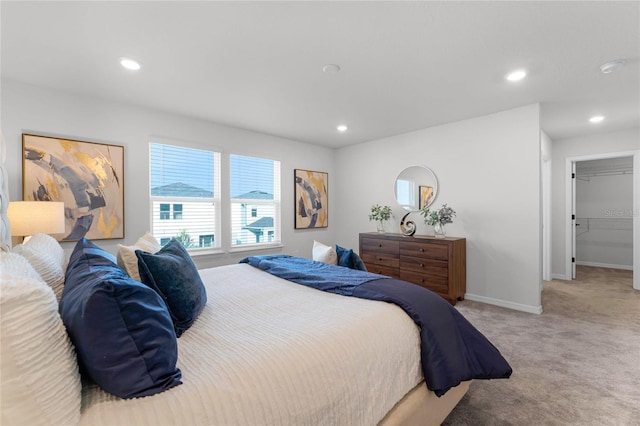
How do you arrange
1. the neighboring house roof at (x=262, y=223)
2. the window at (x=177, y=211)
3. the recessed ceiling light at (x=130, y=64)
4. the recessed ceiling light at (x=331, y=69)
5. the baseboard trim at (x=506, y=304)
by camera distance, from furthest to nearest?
the neighboring house roof at (x=262, y=223)
the window at (x=177, y=211)
the baseboard trim at (x=506, y=304)
the recessed ceiling light at (x=331, y=69)
the recessed ceiling light at (x=130, y=64)

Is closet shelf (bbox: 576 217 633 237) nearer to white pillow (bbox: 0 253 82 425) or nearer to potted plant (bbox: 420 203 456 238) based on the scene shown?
potted plant (bbox: 420 203 456 238)

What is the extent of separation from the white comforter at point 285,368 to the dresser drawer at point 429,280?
245 cm

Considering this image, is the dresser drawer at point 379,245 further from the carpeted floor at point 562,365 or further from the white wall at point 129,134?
the white wall at point 129,134

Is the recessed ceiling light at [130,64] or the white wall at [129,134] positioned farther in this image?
the white wall at [129,134]

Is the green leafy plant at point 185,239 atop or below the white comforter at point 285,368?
atop

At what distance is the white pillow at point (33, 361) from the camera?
62 cm

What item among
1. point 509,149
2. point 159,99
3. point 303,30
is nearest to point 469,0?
point 303,30

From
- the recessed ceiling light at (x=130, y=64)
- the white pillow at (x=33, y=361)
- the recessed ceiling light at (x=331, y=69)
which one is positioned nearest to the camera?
the white pillow at (x=33, y=361)

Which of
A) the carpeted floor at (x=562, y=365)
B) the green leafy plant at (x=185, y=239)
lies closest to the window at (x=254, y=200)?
the green leafy plant at (x=185, y=239)

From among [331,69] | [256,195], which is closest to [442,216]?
[331,69]

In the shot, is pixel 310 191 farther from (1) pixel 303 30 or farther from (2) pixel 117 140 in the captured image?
(1) pixel 303 30

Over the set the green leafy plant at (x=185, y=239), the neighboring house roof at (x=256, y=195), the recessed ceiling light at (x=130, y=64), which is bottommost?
the green leafy plant at (x=185, y=239)

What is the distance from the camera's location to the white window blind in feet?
11.8

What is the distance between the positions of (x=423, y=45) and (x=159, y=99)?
2.76 meters
